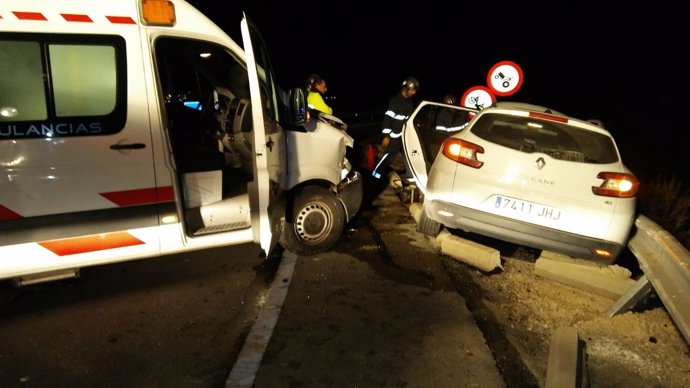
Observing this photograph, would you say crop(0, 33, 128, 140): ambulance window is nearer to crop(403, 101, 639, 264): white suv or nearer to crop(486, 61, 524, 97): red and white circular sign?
crop(403, 101, 639, 264): white suv

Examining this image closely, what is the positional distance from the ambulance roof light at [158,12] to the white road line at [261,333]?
2.30 meters

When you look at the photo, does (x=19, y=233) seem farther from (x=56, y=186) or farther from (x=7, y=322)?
(x=7, y=322)

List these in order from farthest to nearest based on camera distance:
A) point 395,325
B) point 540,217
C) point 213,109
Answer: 1. point 213,109
2. point 540,217
3. point 395,325

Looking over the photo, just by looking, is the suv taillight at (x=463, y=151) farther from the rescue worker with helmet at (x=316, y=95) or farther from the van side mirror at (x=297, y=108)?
the rescue worker with helmet at (x=316, y=95)

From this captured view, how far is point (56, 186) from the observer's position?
332cm

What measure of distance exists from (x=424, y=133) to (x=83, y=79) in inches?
190

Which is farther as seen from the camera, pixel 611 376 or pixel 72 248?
pixel 72 248

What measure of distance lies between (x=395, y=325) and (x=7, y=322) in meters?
2.92

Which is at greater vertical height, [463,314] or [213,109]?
[213,109]

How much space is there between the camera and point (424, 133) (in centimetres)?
711

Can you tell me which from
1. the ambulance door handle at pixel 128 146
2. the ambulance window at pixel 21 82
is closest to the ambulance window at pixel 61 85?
the ambulance window at pixel 21 82

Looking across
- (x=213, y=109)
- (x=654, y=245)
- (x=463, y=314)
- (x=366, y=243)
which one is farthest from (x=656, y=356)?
(x=213, y=109)

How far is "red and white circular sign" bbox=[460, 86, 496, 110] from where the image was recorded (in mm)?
8219

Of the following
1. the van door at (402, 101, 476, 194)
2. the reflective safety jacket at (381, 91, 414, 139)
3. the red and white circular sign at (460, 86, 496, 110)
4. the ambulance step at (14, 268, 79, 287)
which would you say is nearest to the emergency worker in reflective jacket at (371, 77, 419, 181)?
the reflective safety jacket at (381, 91, 414, 139)
